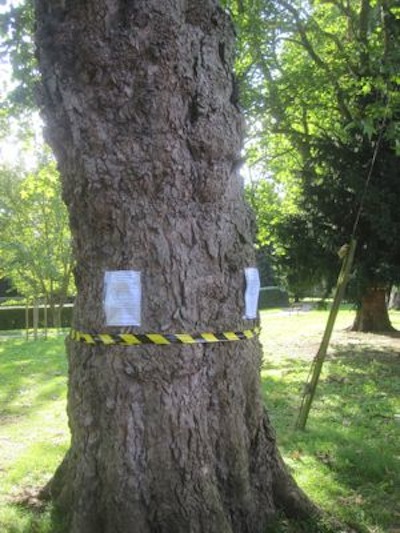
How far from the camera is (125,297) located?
3.35 m

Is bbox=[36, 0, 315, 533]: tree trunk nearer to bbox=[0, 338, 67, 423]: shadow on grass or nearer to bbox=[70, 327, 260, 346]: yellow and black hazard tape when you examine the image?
bbox=[70, 327, 260, 346]: yellow and black hazard tape

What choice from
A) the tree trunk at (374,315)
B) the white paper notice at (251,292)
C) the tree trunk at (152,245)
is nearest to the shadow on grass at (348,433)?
the tree trunk at (152,245)

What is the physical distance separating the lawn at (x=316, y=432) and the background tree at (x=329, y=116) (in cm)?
244

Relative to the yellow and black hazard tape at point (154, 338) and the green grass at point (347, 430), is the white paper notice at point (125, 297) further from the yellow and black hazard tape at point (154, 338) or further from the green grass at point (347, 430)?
the green grass at point (347, 430)

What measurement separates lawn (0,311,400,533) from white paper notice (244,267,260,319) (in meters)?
1.33

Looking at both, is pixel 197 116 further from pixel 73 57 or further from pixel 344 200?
pixel 344 200

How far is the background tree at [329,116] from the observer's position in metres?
10.6

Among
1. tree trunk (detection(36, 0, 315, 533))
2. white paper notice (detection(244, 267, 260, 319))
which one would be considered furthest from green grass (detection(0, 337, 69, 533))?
white paper notice (detection(244, 267, 260, 319))

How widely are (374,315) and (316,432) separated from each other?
9.84m

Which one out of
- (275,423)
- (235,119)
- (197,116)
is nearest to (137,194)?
(197,116)

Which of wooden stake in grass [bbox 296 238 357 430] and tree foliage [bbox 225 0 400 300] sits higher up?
tree foliage [bbox 225 0 400 300]

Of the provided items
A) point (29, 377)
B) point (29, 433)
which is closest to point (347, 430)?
point (29, 433)

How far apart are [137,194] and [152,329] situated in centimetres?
78

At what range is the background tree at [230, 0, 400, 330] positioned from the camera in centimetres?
1057
